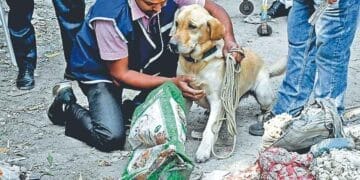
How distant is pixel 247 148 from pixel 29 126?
4.71 feet

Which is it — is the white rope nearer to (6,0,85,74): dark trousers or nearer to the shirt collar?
the shirt collar

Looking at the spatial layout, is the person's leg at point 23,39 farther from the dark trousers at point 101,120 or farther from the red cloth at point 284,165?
the red cloth at point 284,165

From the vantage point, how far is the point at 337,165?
2492 mm

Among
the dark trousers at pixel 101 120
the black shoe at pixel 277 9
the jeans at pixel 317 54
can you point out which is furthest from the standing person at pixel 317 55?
the black shoe at pixel 277 9

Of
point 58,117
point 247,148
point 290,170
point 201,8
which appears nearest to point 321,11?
point 201,8

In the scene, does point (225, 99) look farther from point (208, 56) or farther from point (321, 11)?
point (321, 11)

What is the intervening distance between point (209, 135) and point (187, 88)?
33 centimetres

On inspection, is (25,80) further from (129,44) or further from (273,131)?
(273,131)

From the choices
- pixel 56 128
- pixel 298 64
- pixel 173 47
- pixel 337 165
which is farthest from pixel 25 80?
pixel 337 165

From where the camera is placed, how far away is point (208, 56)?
4094mm

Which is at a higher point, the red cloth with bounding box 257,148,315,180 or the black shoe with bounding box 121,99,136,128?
the red cloth with bounding box 257,148,315,180

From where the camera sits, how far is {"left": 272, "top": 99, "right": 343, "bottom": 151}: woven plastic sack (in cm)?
280

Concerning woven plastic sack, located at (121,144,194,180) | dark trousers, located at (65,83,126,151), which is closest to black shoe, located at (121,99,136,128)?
dark trousers, located at (65,83,126,151)

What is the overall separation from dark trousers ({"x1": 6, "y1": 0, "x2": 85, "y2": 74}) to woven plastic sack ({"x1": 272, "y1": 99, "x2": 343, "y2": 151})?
8.58ft
